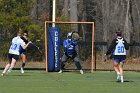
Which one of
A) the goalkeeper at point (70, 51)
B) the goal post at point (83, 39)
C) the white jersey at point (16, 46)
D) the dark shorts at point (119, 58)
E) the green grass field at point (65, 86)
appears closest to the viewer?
the green grass field at point (65, 86)

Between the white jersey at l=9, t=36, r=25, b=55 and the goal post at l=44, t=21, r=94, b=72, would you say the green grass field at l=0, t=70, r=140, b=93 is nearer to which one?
the white jersey at l=9, t=36, r=25, b=55

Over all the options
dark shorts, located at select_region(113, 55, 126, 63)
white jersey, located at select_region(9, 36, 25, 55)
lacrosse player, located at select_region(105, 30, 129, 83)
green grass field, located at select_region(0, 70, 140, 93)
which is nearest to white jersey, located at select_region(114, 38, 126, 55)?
lacrosse player, located at select_region(105, 30, 129, 83)

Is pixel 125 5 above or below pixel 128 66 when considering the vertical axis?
above

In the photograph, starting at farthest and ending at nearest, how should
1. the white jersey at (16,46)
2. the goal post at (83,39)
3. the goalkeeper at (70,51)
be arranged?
the goal post at (83,39) → the goalkeeper at (70,51) → the white jersey at (16,46)

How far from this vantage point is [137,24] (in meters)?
49.9

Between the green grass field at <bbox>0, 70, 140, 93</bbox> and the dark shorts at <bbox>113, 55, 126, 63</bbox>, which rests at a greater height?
the dark shorts at <bbox>113, 55, 126, 63</bbox>

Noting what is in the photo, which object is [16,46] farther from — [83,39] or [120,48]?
[83,39]

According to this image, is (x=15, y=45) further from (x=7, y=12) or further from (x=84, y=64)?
(x=7, y=12)

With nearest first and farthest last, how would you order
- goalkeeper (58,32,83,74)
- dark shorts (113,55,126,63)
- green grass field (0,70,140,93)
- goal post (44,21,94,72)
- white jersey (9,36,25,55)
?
green grass field (0,70,140,93), dark shorts (113,55,126,63), white jersey (9,36,25,55), goalkeeper (58,32,83,74), goal post (44,21,94,72)

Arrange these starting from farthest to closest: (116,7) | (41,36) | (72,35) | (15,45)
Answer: (116,7)
(41,36)
(72,35)
(15,45)

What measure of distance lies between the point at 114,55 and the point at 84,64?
7638mm

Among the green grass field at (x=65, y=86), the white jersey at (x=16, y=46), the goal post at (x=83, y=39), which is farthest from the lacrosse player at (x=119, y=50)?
the goal post at (x=83, y=39)

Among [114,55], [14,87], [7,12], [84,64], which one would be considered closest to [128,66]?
[84,64]

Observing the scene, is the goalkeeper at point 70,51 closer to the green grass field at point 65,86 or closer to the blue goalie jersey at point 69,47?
the blue goalie jersey at point 69,47
